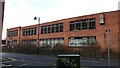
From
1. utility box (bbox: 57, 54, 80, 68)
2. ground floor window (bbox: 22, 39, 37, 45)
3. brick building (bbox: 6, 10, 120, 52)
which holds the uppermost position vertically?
brick building (bbox: 6, 10, 120, 52)

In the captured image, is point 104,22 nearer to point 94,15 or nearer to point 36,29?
point 94,15

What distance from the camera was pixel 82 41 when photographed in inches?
1964

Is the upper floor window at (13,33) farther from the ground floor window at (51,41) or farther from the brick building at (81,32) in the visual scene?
the ground floor window at (51,41)

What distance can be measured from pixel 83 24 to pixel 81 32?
1922 mm

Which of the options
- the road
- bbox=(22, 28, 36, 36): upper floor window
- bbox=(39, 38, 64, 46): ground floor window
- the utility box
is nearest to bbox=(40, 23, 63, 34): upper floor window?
bbox=(39, 38, 64, 46): ground floor window

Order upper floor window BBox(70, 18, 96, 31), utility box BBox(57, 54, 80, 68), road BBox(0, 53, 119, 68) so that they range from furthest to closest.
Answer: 1. upper floor window BBox(70, 18, 96, 31)
2. road BBox(0, 53, 119, 68)
3. utility box BBox(57, 54, 80, 68)

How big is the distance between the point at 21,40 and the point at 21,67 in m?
53.6

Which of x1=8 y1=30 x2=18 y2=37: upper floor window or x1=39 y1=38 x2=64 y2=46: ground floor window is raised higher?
x1=8 y1=30 x2=18 y2=37: upper floor window

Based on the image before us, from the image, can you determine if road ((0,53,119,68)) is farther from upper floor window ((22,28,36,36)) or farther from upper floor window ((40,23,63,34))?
upper floor window ((22,28,36,36))

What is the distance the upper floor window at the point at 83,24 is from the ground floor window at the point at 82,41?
2.42 meters

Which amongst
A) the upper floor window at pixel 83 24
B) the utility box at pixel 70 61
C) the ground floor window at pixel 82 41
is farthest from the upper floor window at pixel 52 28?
the utility box at pixel 70 61

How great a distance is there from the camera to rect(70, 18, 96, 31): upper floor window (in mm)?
48141

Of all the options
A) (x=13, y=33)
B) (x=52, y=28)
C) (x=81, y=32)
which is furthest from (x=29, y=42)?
(x=81, y=32)

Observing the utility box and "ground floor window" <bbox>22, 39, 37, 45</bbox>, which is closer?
the utility box
